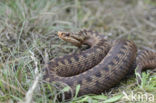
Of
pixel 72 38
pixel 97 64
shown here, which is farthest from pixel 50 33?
pixel 97 64

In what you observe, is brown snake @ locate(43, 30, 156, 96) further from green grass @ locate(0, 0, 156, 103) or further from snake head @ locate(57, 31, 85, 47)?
green grass @ locate(0, 0, 156, 103)

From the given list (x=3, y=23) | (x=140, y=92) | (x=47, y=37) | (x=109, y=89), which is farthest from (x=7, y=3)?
(x=140, y=92)

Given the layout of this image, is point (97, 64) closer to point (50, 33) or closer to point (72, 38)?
point (72, 38)

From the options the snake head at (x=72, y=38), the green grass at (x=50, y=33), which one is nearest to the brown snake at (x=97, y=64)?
the snake head at (x=72, y=38)

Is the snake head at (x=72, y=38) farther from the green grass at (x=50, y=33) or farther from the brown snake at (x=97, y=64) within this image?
the green grass at (x=50, y=33)

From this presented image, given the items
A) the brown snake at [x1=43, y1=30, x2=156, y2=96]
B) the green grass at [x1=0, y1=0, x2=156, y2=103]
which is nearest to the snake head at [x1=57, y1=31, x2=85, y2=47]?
the brown snake at [x1=43, y1=30, x2=156, y2=96]
